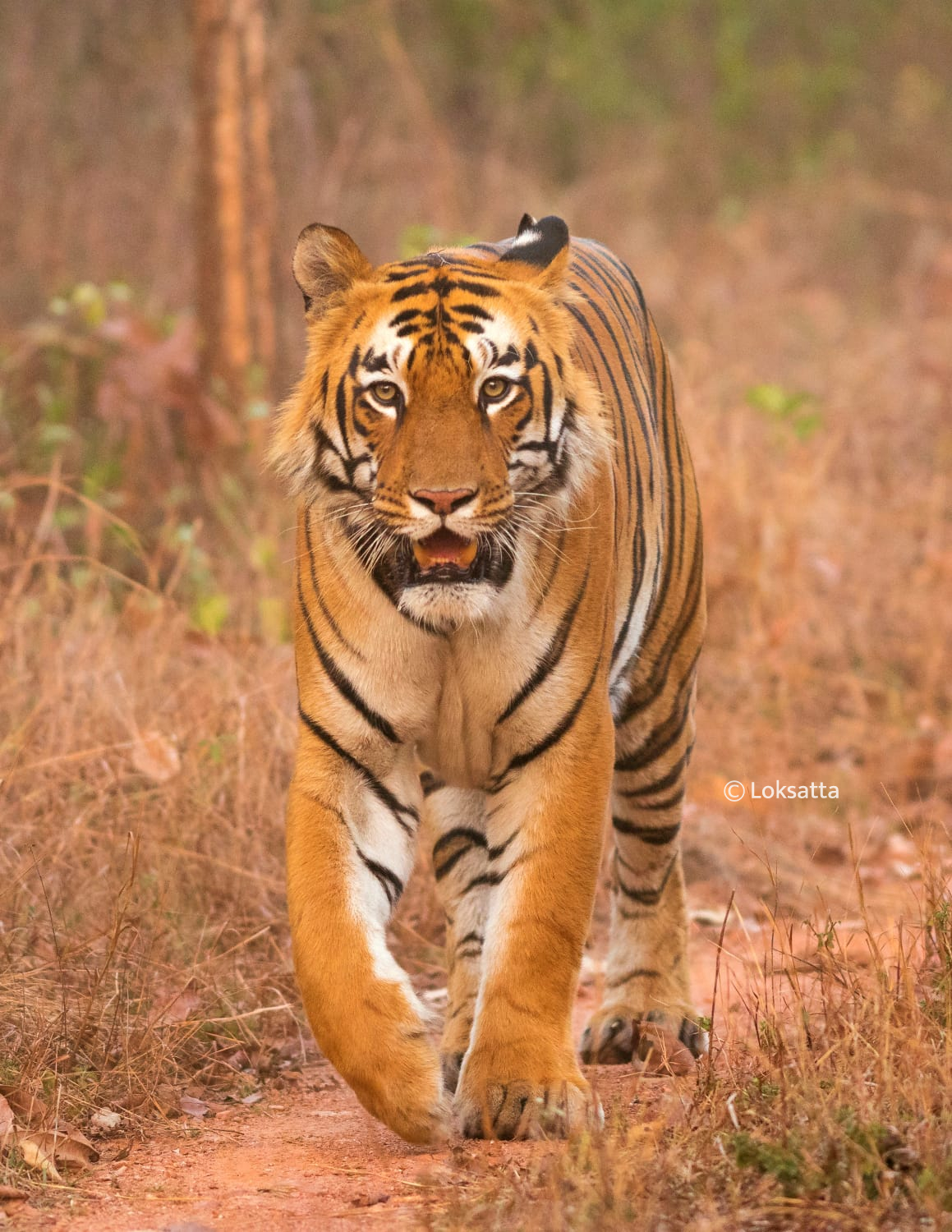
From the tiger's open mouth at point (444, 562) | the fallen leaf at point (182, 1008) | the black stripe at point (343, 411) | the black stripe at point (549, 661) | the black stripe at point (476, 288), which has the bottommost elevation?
the fallen leaf at point (182, 1008)

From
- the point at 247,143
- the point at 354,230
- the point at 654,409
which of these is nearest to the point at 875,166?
the point at 354,230

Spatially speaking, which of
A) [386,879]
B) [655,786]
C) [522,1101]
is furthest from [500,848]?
[655,786]

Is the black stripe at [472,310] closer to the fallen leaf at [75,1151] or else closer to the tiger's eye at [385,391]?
the tiger's eye at [385,391]

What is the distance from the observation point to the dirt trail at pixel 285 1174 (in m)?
2.66

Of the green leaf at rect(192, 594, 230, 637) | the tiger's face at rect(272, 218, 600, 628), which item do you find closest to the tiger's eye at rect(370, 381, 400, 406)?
the tiger's face at rect(272, 218, 600, 628)

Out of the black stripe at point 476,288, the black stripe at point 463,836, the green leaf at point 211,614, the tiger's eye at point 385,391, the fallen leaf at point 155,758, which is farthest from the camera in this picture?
the green leaf at point 211,614

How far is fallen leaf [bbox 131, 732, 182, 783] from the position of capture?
171 inches

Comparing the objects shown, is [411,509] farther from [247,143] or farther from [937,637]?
[247,143]

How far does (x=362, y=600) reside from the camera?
10.2 feet

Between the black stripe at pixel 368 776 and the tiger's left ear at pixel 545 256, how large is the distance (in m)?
0.96

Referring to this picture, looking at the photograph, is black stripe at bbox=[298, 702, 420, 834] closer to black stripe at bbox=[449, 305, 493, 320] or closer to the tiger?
the tiger

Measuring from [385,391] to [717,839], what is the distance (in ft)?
9.25

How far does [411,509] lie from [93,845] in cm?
161

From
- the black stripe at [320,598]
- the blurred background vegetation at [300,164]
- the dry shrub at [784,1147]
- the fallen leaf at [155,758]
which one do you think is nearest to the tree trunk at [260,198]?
the blurred background vegetation at [300,164]
